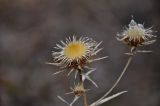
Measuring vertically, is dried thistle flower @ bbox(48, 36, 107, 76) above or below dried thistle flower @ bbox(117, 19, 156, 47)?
below

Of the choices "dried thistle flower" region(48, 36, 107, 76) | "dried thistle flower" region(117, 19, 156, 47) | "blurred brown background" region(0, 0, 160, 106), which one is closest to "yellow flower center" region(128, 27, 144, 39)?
"dried thistle flower" region(117, 19, 156, 47)

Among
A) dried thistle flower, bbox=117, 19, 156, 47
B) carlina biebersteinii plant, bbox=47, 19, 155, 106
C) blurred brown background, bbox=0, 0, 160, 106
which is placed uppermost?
blurred brown background, bbox=0, 0, 160, 106

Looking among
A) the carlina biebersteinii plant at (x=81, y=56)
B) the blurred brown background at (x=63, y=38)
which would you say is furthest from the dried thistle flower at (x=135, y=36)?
the blurred brown background at (x=63, y=38)

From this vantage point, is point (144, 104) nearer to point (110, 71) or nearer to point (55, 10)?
point (110, 71)

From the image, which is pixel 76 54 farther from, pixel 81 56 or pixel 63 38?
pixel 63 38

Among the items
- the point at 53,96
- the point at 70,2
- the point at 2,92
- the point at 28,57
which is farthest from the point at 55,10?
the point at 2,92

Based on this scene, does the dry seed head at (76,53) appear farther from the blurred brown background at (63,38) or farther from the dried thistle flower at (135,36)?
the blurred brown background at (63,38)

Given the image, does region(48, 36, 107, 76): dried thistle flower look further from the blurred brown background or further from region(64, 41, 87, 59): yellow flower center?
the blurred brown background
